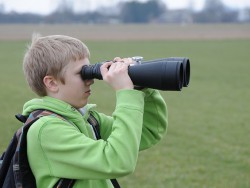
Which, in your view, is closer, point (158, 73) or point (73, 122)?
point (158, 73)

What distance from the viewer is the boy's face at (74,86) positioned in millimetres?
1900

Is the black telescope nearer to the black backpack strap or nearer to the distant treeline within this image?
the black backpack strap

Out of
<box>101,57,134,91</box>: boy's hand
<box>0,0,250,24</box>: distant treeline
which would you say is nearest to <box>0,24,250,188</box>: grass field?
<box>101,57,134,91</box>: boy's hand

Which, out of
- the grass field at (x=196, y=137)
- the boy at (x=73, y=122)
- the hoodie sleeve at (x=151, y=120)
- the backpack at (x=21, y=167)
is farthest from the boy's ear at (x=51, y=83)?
the grass field at (x=196, y=137)

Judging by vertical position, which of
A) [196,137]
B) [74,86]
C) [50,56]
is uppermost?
[50,56]

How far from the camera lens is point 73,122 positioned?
75.4 inches

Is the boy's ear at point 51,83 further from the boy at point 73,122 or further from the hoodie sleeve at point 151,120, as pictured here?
the hoodie sleeve at point 151,120

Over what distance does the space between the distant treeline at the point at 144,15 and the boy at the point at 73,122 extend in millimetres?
94160

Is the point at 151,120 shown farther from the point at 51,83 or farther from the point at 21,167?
the point at 21,167

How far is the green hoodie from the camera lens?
1.72 metres

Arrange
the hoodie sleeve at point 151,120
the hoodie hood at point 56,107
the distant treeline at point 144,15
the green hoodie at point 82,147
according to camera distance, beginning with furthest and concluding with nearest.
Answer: the distant treeline at point 144,15
the hoodie sleeve at point 151,120
the hoodie hood at point 56,107
the green hoodie at point 82,147

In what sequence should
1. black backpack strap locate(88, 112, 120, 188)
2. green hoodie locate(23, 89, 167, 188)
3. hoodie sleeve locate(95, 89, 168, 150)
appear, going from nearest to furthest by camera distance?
1. green hoodie locate(23, 89, 167, 188)
2. black backpack strap locate(88, 112, 120, 188)
3. hoodie sleeve locate(95, 89, 168, 150)

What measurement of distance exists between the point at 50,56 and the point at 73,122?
0.28m

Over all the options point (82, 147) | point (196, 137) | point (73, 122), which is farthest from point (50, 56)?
point (196, 137)
